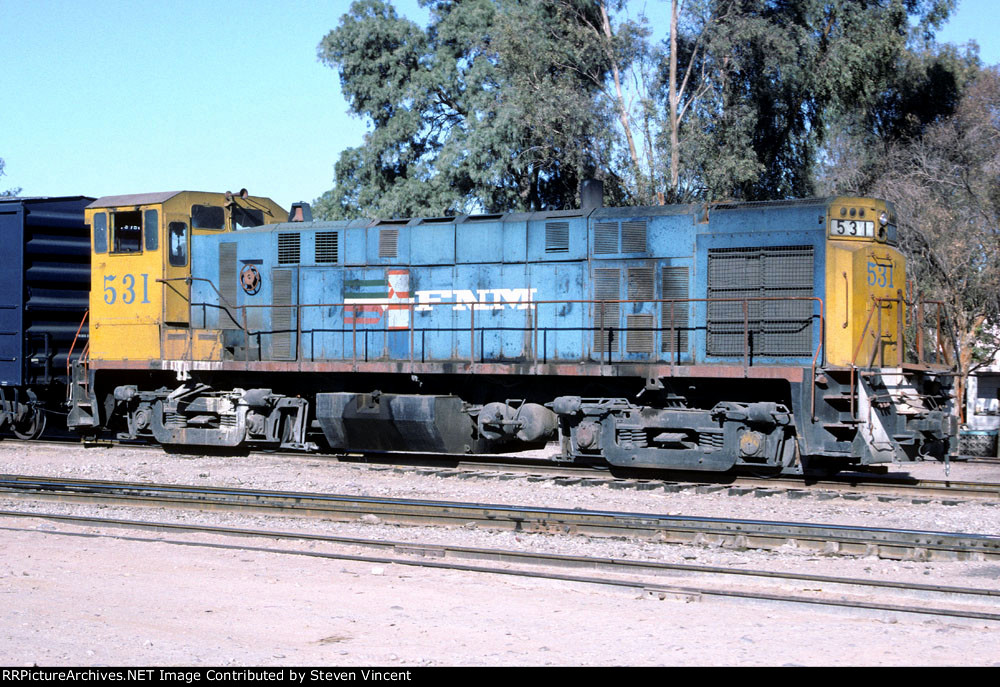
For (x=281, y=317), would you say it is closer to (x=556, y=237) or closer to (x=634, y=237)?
(x=556, y=237)

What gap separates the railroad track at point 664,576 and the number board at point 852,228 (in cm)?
541

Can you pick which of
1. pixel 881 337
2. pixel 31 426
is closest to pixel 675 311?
pixel 881 337

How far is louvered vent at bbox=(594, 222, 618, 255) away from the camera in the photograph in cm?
1283

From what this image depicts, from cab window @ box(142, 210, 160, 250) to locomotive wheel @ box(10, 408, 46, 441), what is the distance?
4805mm

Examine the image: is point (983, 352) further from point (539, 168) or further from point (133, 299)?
point (133, 299)

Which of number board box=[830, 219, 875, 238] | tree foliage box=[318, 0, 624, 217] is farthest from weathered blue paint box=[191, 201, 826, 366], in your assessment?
tree foliage box=[318, 0, 624, 217]

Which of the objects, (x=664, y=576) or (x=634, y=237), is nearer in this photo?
(x=664, y=576)

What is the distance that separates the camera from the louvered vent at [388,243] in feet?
45.9

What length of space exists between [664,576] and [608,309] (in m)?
5.63

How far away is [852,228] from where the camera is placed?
11.7m

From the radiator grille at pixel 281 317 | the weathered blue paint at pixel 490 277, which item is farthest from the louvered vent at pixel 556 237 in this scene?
the radiator grille at pixel 281 317

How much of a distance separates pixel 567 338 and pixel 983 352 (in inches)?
971

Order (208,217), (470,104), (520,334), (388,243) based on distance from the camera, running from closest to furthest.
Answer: (520,334), (388,243), (208,217), (470,104)

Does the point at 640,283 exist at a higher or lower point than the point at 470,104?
lower
